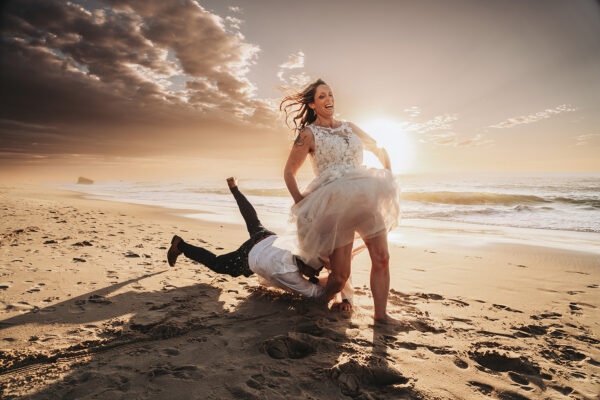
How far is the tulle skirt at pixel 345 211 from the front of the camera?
2887 millimetres

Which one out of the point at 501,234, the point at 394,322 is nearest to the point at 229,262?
the point at 394,322

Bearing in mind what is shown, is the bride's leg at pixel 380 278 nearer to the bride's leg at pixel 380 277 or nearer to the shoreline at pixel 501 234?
the bride's leg at pixel 380 277

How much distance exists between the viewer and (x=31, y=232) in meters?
6.15

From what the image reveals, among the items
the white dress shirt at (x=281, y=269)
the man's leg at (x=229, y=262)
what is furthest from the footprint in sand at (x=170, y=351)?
the man's leg at (x=229, y=262)

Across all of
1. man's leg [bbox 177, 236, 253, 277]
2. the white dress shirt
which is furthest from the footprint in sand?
man's leg [bbox 177, 236, 253, 277]

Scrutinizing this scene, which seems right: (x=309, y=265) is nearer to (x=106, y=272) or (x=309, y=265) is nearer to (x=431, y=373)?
(x=431, y=373)

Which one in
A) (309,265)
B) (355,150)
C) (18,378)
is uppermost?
(355,150)

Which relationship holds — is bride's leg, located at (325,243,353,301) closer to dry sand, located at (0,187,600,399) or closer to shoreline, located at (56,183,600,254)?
dry sand, located at (0,187,600,399)

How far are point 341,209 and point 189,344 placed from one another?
1.80 meters

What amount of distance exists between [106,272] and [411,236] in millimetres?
7197

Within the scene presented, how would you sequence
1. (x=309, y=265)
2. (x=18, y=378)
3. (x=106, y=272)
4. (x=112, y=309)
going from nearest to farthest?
(x=18, y=378) → (x=112, y=309) → (x=309, y=265) → (x=106, y=272)

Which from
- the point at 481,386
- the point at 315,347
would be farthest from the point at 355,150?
the point at 481,386

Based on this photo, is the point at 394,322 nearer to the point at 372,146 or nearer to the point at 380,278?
the point at 380,278

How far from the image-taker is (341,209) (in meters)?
2.90
